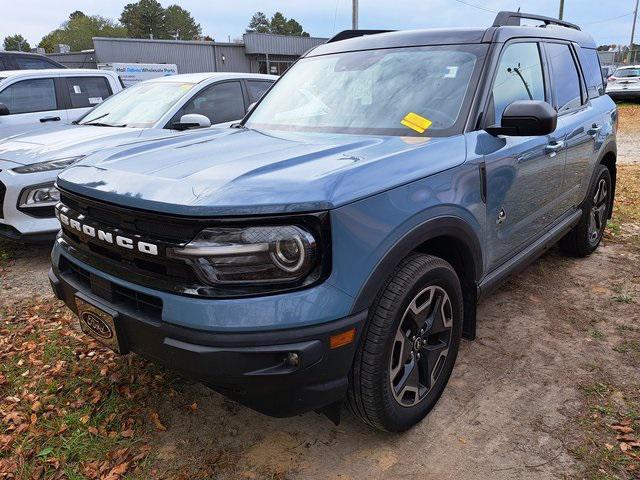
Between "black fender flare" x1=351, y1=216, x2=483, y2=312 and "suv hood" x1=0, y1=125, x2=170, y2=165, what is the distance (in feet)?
12.0

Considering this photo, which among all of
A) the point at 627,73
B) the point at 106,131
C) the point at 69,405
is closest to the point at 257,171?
the point at 69,405

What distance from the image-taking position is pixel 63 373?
10.2ft

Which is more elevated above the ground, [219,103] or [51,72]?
[51,72]

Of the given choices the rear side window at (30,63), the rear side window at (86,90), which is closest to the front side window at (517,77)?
the rear side window at (86,90)

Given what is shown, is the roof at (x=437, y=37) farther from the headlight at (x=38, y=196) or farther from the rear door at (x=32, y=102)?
the rear door at (x=32, y=102)

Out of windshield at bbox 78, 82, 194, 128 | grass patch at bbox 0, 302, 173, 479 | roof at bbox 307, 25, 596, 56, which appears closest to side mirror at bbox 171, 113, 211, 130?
windshield at bbox 78, 82, 194, 128

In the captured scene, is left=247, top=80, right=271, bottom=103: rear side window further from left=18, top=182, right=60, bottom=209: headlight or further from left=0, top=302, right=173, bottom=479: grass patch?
left=0, top=302, right=173, bottom=479: grass patch

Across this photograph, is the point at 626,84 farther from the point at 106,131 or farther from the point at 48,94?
the point at 106,131

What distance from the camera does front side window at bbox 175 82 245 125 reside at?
18.8 feet

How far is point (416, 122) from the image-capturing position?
8.94ft

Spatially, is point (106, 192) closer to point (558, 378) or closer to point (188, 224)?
point (188, 224)

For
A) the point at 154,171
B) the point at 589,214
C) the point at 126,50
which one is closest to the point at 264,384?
the point at 154,171

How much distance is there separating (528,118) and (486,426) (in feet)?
5.06

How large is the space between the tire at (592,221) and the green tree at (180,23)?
114973 mm
